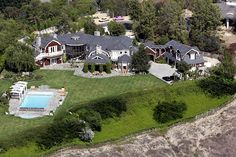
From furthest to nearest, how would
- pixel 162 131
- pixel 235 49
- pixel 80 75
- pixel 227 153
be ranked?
pixel 235 49 < pixel 80 75 < pixel 162 131 < pixel 227 153

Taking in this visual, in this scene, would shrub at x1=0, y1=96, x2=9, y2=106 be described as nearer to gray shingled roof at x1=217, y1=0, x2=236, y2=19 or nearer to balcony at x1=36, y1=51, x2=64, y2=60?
balcony at x1=36, y1=51, x2=64, y2=60

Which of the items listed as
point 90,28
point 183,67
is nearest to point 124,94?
point 183,67

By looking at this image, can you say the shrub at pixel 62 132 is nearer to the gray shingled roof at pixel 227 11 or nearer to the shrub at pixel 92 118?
the shrub at pixel 92 118

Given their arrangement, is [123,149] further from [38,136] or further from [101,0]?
[101,0]

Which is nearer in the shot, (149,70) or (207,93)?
(207,93)

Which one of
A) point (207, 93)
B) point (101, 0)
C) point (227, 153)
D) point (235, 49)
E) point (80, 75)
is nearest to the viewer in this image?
point (227, 153)

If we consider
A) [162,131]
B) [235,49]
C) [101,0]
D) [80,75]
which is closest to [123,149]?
[162,131]

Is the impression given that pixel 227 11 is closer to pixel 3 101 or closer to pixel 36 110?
pixel 36 110
